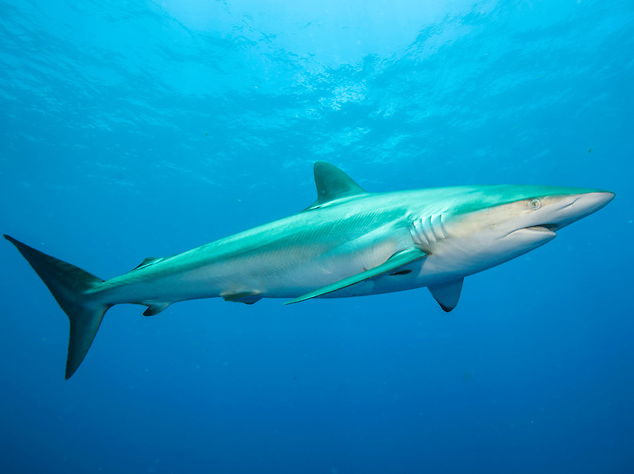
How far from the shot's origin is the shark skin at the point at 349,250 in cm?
247

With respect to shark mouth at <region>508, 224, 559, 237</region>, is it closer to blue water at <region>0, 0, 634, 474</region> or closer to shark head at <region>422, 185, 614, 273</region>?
shark head at <region>422, 185, 614, 273</region>

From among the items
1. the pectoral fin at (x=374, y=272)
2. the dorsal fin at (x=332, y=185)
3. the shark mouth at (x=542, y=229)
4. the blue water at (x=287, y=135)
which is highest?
the blue water at (x=287, y=135)

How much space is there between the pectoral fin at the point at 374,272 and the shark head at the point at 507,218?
29cm

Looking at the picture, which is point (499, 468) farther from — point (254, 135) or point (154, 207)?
point (154, 207)

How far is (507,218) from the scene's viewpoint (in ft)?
8.04

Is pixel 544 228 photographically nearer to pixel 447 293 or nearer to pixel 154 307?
pixel 447 293

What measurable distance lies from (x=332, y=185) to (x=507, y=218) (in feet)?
6.78

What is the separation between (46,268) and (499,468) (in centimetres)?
3391

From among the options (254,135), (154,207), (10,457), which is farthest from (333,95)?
(10,457)

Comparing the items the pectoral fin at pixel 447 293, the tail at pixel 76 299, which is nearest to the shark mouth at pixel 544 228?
the pectoral fin at pixel 447 293

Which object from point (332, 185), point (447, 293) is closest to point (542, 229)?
point (447, 293)

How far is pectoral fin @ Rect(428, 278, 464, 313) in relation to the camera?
4.17 meters

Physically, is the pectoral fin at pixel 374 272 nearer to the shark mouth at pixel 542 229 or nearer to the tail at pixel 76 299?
the shark mouth at pixel 542 229

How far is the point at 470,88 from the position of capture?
20.0m
